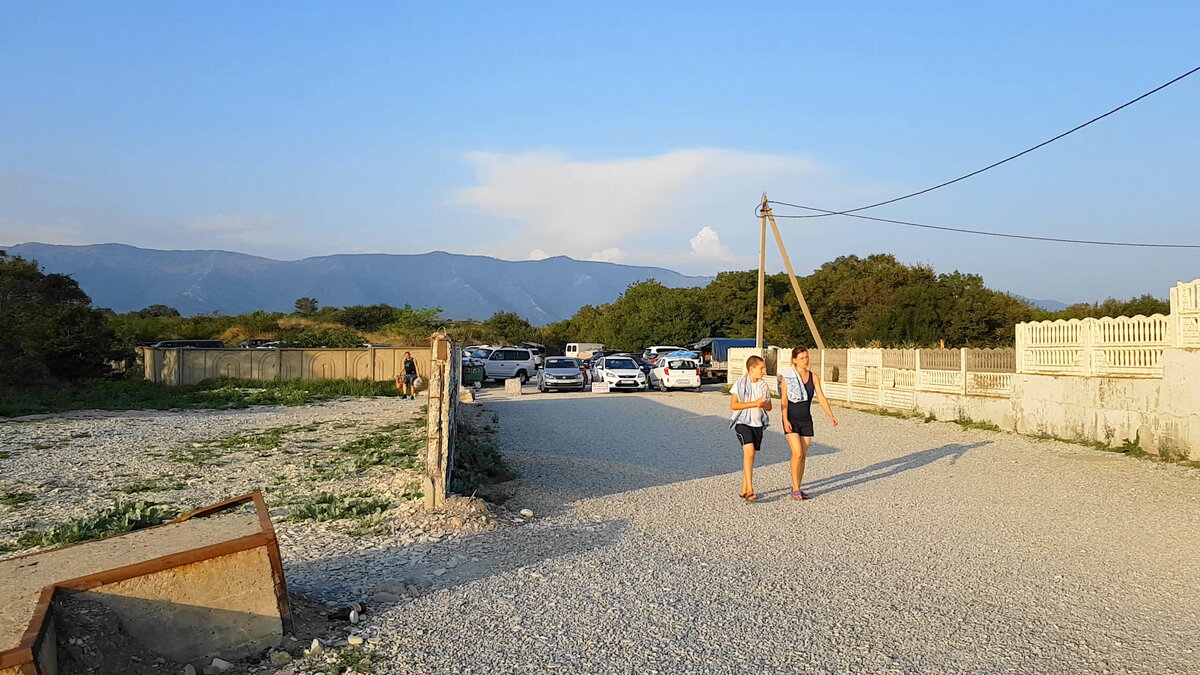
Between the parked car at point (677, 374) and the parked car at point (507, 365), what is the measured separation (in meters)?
9.46

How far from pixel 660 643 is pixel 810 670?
878 millimetres

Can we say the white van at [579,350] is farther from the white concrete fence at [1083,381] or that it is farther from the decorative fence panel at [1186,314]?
the decorative fence panel at [1186,314]

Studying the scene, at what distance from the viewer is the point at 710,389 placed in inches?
1522

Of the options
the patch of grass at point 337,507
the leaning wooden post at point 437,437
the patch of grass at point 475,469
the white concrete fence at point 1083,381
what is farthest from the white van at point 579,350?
the leaning wooden post at point 437,437

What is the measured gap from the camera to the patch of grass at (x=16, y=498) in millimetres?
10039

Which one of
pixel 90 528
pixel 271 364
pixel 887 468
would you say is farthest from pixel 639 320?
pixel 90 528

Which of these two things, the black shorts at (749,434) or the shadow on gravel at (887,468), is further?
the shadow on gravel at (887,468)

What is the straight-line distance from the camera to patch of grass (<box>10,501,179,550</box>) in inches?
303

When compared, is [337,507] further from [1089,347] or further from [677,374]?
[677,374]

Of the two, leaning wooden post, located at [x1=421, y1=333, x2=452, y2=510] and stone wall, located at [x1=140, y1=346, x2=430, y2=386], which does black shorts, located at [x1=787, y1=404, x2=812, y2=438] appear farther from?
stone wall, located at [x1=140, y1=346, x2=430, y2=386]

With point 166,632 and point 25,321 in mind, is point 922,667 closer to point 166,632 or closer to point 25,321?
point 166,632

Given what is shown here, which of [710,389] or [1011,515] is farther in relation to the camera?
[710,389]

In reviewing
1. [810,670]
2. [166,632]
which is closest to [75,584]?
[166,632]

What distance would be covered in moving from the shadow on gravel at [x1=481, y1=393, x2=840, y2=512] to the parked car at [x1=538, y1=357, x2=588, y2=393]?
882 centimetres
